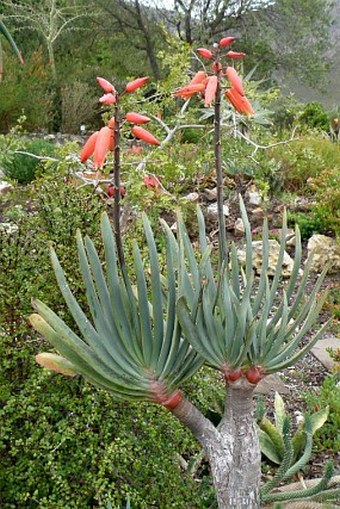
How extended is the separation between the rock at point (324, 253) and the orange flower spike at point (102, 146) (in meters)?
4.26

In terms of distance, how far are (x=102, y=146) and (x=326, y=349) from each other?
2625mm

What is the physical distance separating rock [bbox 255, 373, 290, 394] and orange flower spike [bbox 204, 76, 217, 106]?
2122 mm

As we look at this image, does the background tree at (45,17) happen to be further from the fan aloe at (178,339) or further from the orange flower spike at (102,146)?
the fan aloe at (178,339)

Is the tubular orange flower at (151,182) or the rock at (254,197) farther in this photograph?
the rock at (254,197)

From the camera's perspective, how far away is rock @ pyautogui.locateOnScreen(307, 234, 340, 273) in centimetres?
590

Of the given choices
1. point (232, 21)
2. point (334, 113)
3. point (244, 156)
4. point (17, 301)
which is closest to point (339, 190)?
point (244, 156)

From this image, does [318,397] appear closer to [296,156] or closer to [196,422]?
[196,422]

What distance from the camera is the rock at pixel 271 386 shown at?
3738 mm

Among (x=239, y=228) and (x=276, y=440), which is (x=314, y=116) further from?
(x=276, y=440)

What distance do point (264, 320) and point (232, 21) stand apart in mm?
22957

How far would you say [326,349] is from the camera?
13.2 ft

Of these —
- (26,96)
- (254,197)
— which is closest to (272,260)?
(254,197)

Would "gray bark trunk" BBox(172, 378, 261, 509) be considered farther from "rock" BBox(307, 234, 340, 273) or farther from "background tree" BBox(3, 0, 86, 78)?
"background tree" BBox(3, 0, 86, 78)

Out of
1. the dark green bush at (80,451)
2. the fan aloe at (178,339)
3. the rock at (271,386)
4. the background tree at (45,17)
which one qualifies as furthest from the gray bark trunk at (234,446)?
the background tree at (45,17)
